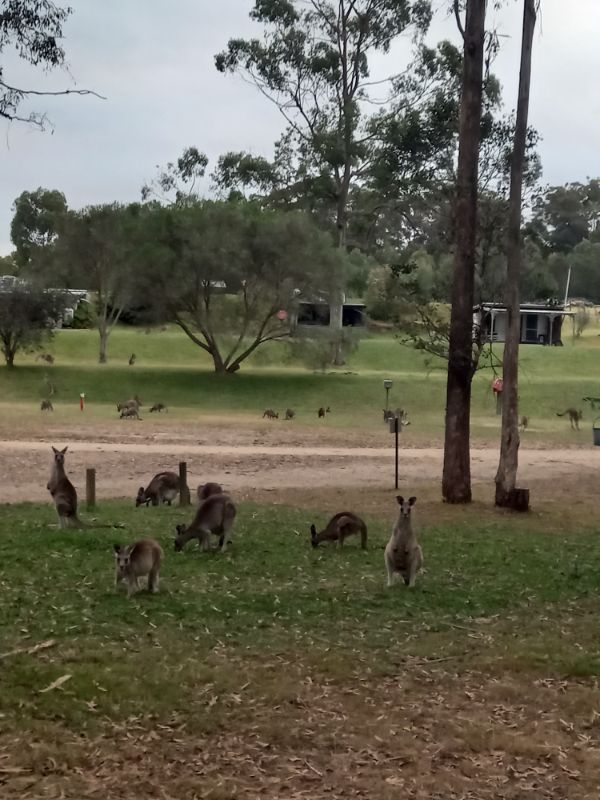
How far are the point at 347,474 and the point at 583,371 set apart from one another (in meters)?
33.1

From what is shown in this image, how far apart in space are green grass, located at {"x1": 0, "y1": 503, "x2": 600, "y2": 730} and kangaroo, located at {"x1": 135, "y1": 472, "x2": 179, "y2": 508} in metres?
3.11

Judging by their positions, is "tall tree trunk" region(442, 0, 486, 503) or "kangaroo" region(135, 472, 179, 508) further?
"tall tree trunk" region(442, 0, 486, 503)

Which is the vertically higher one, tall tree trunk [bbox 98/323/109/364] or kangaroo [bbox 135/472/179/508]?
tall tree trunk [bbox 98/323/109/364]

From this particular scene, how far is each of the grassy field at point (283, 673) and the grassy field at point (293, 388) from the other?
21.6m

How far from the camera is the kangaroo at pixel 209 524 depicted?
10305mm

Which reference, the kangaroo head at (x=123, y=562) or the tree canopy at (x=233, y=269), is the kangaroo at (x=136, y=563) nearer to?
the kangaroo head at (x=123, y=562)

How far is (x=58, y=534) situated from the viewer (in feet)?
35.4

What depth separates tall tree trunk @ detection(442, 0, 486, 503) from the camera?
16109mm

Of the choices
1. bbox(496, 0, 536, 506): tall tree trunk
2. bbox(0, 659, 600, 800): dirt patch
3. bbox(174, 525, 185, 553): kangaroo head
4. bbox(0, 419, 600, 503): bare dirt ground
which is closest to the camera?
bbox(0, 659, 600, 800): dirt patch

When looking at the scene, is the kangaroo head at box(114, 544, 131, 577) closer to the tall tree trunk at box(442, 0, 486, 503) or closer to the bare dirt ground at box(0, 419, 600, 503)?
the bare dirt ground at box(0, 419, 600, 503)

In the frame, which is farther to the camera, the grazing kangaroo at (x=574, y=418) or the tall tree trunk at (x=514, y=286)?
the grazing kangaroo at (x=574, y=418)

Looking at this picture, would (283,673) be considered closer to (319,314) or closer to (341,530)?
(341,530)

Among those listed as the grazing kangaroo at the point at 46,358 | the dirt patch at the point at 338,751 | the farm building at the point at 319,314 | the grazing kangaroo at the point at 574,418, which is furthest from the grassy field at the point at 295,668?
the grazing kangaroo at the point at 46,358

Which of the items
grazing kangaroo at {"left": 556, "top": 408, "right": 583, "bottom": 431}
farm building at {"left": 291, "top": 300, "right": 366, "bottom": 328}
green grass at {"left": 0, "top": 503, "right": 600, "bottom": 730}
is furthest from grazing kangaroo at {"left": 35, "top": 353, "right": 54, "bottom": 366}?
green grass at {"left": 0, "top": 503, "right": 600, "bottom": 730}
